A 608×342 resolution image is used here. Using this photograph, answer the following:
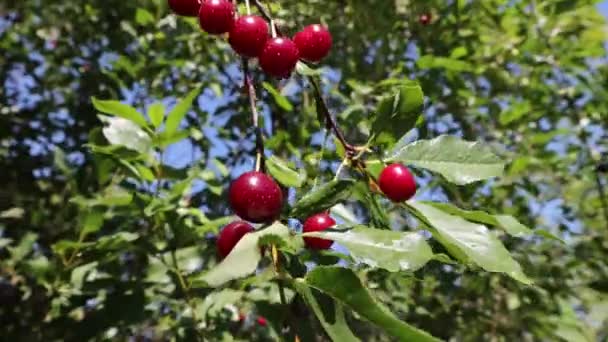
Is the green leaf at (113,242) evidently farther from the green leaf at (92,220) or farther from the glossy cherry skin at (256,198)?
the glossy cherry skin at (256,198)

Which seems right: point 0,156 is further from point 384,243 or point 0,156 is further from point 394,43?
point 384,243

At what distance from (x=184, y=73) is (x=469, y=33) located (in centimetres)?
146

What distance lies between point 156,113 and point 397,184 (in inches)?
32.5

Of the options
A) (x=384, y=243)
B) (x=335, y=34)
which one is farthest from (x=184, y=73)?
(x=384, y=243)

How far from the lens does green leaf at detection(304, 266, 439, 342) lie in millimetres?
689

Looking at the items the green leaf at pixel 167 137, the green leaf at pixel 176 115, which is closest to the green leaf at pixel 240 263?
the green leaf at pixel 176 115

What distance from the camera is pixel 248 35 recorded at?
1.10 meters

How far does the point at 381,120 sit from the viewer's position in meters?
1.05

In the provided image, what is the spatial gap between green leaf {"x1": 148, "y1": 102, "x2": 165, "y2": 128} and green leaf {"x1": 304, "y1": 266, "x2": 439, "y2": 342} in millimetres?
921

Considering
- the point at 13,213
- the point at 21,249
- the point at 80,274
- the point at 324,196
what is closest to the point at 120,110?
the point at 80,274

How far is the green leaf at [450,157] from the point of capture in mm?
1043

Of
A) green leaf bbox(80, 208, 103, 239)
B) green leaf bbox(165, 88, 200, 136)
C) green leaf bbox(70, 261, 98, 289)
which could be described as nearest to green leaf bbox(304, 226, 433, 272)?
green leaf bbox(165, 88, 200, 136)

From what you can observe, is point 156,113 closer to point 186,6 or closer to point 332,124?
point 186,6

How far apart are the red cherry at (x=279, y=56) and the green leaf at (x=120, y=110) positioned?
0.54 m
